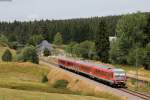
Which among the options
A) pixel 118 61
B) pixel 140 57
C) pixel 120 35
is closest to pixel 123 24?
pixel 120 35

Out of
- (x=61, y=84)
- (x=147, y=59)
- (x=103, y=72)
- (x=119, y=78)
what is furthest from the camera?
(x=147, y=59)

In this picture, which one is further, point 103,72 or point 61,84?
point 61,84

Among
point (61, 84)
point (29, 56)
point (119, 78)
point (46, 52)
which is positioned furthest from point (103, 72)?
point (46, 52)

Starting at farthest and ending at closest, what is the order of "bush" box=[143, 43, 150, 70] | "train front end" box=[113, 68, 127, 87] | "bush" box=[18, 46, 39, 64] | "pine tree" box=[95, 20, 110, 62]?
"pine tree" box=[95, 20, 110, 62] < "bush" box=[18, 46, 39, 64] < "bush" box=[143, 43, 150, 70] < "train front end" box=[113, 68, 127, 87]

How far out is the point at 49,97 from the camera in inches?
1540

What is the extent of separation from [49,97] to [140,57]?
235ft

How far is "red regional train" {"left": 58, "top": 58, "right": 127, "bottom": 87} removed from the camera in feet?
206

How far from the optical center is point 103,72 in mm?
67750

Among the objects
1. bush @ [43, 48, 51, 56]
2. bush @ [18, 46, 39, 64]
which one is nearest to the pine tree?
bush @ [18, 46, 39, 64]

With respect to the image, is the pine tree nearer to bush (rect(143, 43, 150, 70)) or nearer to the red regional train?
bush (rect(143, 43, 150, 70))

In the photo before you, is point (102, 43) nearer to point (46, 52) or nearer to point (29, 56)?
point (29, 56)

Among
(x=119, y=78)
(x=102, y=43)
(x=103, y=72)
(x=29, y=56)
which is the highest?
(x=102, y=43)

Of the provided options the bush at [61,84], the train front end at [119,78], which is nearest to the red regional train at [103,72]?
the train front end at [119,78]

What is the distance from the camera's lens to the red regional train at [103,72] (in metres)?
62.9
